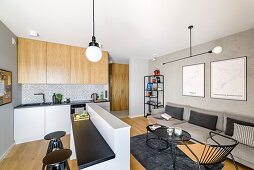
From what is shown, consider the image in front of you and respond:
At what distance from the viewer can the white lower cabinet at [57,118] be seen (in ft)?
9.20

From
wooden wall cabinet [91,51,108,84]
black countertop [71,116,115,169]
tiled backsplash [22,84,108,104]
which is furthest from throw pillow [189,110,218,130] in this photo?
tiled backsplash [22,84,108,104]

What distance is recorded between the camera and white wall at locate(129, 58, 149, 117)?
4.66 m

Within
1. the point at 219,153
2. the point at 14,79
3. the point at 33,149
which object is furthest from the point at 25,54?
the point at 219,153

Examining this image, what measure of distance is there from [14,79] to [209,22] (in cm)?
446

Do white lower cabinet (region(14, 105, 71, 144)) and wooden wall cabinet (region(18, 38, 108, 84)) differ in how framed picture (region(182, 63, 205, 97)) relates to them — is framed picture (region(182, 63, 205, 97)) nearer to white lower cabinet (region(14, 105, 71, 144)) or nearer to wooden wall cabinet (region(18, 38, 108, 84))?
wooden wall cabinet (region(18, 38, 108, 84))

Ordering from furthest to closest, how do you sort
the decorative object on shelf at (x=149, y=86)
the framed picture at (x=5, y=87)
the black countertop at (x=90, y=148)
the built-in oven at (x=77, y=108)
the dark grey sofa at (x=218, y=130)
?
1. the decorative object on shelf at (x=149, y=86)
2. the built-in oven at (x=77, y=108)
3. the framed picture at (x=5, y=87)
4. the dark grey sofa at (x=218, y=130)
5. the black countertop at (x=90, y=148)

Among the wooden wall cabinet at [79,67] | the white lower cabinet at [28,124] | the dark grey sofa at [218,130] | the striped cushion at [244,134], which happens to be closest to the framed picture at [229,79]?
the dark grey sofa at [218,130]

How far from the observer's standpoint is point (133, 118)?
4555 mm

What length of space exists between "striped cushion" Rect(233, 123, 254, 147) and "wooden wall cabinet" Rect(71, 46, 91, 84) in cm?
386

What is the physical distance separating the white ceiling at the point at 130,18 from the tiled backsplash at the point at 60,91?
57.3 inches

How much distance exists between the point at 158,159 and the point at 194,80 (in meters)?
2.42

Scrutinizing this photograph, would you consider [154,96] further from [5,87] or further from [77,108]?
[5,87]

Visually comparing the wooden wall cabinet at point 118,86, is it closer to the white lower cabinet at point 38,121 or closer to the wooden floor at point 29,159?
the white lower cabinet at point 38,121

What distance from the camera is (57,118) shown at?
2.91 m
